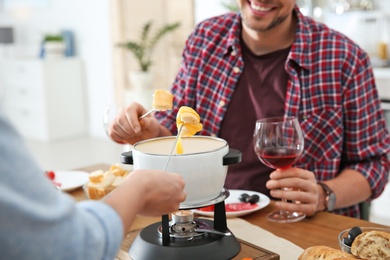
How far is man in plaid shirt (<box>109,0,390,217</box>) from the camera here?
1.79 m

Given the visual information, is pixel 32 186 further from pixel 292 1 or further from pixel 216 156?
pixel 292 1

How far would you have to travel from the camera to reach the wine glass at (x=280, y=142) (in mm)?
1389

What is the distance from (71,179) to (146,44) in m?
4.39

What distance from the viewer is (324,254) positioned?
40.7 inches

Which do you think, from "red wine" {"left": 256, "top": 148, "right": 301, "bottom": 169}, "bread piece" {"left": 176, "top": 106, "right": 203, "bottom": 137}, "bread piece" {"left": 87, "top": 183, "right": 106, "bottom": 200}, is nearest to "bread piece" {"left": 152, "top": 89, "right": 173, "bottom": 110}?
"bread piece" {"left": 176, "top": 106, "right": 203, "bottom": 137}

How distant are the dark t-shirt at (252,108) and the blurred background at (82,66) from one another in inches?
137

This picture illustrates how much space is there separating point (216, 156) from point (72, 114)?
596cm

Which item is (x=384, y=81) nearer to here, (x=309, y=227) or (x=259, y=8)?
(x=259, y=8)

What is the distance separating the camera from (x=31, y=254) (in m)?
0.63

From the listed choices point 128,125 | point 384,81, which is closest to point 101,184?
point 128,125

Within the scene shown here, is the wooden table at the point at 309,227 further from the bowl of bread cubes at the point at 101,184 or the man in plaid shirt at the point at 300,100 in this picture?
→ the man in plaid shirt at the point at 300,100

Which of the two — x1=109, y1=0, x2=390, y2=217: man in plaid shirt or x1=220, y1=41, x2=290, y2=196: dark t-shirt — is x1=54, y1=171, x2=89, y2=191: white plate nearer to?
x1=109, y1=0, x2=390, y2=217: man in plaid shirt

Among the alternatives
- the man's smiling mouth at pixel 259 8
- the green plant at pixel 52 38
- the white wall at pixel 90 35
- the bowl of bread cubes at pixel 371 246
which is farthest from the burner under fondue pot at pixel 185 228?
the green plant at pixel 52 38

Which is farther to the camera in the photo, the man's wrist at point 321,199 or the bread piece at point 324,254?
the man's wrist at point 321,199
